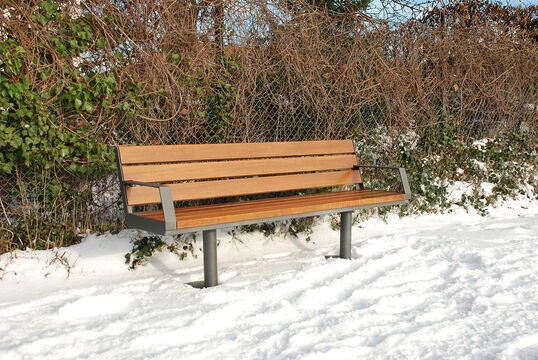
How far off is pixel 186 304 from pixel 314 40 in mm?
2922

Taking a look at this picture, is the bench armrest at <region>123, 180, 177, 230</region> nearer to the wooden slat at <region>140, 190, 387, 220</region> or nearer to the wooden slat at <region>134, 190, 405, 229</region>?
the wooden slat at <region>134, 190, 405, 229</region>

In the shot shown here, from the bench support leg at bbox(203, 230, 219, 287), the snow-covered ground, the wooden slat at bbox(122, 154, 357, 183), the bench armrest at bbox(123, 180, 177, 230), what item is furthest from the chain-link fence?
the bench armrest at bbox(123, 180, 177, 230)

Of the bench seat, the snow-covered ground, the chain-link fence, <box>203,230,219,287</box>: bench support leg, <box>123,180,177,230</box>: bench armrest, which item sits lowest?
the snow-covered ground

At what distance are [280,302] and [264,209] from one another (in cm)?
61

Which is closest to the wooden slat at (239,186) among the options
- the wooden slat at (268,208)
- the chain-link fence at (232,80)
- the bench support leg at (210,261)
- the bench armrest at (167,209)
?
the wooden slat at (268,208)

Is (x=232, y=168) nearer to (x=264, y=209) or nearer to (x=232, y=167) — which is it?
(x=232, y=167)

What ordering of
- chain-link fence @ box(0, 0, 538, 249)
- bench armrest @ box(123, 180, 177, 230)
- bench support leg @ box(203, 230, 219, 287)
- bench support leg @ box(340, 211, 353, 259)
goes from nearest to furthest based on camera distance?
bench armrest @ box(123, 180, 177, 230)
bench support leg @ box(203, 230, 219, 287)
chain-link fence @ box(0, 0, 538, 249)
bench support leg @ box(340, 211, 353, 259)

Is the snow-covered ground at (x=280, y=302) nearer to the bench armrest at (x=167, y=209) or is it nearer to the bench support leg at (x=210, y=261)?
the bench support leg at (x=210, y=261)

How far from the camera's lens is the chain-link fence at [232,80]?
3.35 meters

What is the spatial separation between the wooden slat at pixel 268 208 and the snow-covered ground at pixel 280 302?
1.47ft

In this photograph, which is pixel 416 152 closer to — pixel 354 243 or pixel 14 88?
pixel 354 243

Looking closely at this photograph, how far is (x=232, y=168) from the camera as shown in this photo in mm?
3330

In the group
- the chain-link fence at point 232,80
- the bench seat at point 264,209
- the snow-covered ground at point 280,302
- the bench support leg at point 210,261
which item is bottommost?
the snow-covered ground at point 280,302

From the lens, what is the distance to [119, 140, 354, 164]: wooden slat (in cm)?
291
